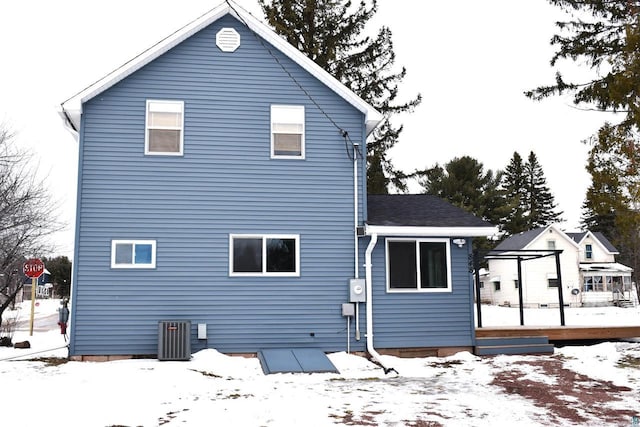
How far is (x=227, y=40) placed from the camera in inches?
513

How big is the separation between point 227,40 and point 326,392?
26.5 ft

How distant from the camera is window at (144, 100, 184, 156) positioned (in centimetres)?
1256

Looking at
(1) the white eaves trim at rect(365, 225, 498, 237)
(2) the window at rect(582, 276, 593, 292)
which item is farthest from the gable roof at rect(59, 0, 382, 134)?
(2) the window at rect(582, 276, 593, 292)

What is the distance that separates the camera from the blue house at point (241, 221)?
1209cm

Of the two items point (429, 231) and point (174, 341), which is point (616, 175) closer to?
point (429, 231)

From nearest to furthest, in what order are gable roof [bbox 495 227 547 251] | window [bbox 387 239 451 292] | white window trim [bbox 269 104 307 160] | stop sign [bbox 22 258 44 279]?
white window trim [bbox 269 104 307 160]
window [bbox 387 239 451 292]
stop sign [bbox 22 258 44 279]
gable roof [bbox 495 227 547 251]

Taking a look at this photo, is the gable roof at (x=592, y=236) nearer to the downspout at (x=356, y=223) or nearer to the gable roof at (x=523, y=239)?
the gable roof at (x=523, y=239)

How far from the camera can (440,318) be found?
13.1 m

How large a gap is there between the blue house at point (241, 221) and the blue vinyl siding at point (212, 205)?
1.1 inches

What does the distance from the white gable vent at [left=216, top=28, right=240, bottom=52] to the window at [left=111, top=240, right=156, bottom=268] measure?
15.0ft

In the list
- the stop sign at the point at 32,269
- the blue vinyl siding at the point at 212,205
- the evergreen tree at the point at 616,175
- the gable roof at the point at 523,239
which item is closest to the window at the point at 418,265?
the blue vinyl siding at the point at 212,205

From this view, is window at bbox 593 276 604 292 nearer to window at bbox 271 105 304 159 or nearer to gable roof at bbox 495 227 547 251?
gable roof at bbox 495 227 547 251

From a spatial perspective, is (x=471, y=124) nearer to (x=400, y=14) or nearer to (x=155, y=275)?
(x=400, y=14)

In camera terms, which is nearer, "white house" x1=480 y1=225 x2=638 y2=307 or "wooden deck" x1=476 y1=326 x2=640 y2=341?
"wooden deck" x1=476 y1=326 x2=640 y2=341
